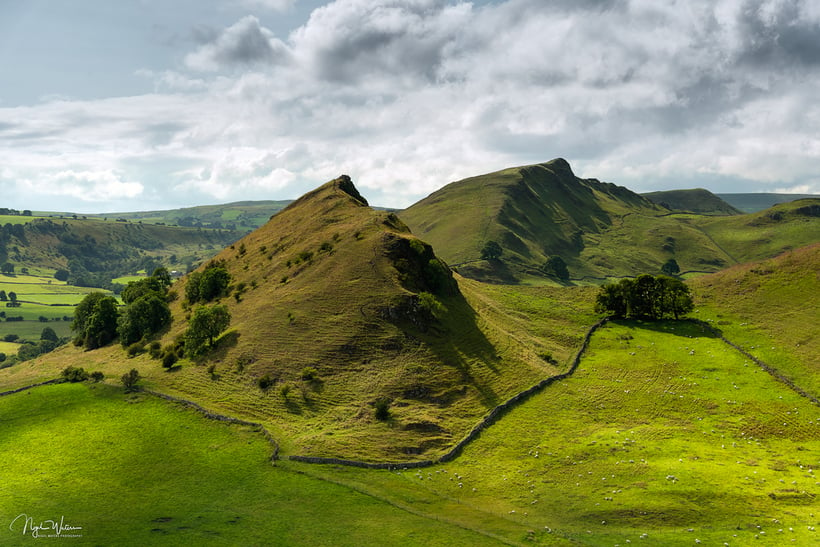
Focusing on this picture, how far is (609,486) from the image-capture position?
186 ft

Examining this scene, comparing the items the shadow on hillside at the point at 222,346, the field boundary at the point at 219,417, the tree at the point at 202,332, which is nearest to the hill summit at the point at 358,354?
the shadow on hillside at the point at 222,346

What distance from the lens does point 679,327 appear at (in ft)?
371

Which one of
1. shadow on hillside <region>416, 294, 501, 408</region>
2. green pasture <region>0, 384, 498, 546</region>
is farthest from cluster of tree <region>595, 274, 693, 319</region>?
green pasture <region>0, 384, 498, 546</region>

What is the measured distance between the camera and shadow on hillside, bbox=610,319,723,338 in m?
108

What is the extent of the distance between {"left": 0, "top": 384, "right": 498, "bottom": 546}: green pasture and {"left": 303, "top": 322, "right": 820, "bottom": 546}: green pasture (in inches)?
213

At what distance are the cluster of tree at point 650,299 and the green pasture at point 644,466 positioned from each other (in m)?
25.4

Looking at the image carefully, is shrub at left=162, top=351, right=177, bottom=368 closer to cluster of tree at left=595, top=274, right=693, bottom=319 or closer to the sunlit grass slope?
cluster of tree at left=595, top=274, right=693, bottom=319

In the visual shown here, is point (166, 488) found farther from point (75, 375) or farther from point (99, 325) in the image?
point (99, 325)

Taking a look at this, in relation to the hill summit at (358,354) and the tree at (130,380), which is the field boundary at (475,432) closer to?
the hill summit at (358,354)

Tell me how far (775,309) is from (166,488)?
122 metres

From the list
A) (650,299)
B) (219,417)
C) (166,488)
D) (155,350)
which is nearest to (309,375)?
(219,417)

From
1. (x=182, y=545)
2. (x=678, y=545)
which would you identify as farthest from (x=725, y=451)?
(x=182, y=545)

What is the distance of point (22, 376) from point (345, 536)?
271 feet

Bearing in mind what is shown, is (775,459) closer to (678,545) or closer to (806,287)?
(678,545)
